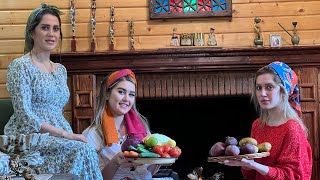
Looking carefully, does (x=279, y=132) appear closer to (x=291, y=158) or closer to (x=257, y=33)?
(x=291, y=158)

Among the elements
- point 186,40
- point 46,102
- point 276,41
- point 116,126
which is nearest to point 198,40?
point 186,40

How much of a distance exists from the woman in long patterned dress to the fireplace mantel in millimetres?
843

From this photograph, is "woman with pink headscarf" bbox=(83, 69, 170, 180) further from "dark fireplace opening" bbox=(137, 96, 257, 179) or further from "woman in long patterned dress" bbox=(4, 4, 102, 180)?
"dark fireplace opening" bbox=(137, 96, 257, 179)

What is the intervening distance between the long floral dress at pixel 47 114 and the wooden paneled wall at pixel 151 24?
1.08m

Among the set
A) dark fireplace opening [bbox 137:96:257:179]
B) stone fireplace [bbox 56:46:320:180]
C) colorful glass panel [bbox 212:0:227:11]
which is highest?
colorful glass panel [bbox 212:0:227:11]

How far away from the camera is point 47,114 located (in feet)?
8.98

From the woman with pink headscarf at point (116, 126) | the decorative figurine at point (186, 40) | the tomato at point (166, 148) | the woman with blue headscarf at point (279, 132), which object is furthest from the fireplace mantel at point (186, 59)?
the tomato at point (166, 148)

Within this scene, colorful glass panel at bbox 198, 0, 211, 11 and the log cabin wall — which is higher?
colorful glass panel at bbox 198, 0, 211, 11

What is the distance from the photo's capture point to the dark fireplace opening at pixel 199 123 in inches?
165

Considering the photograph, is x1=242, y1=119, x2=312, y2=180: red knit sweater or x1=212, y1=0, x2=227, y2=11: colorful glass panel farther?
x1=212, y1=0, x2=227, y2=11: colorful glass panel

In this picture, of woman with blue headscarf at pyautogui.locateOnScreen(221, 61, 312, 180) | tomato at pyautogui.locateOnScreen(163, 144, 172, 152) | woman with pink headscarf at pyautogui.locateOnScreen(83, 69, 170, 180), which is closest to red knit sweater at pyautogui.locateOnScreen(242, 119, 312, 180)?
woman with blue headscarf at pyautogui.locateOnScreen(221, 61, 312, 180)

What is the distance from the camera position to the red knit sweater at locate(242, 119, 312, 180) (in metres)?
2.30

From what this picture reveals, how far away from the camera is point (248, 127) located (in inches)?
165

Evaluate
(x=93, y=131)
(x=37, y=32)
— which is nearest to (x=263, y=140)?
(x=93, y=131)
